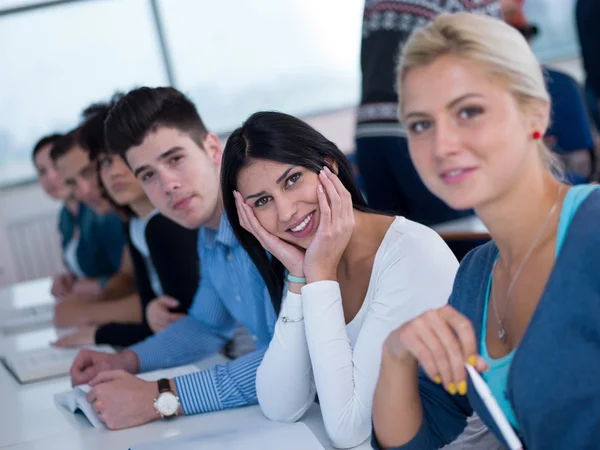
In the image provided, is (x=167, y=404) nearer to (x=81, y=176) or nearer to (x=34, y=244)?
(x=81, y=176)

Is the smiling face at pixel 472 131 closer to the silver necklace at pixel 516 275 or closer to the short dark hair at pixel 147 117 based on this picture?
the silver necklace at pixel 516 275

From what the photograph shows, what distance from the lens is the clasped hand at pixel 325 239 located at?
1.54m

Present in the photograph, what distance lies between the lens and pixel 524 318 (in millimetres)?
1146

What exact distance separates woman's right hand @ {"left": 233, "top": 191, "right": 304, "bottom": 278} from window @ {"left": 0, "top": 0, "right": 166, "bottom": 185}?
4552mm

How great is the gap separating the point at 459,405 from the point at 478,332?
0.61 feet

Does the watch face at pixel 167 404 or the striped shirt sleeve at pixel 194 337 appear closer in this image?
the watch face at pixel 167 404

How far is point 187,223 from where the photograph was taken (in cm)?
216

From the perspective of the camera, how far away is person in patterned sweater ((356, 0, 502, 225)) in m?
2.63

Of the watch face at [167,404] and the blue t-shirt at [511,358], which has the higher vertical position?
the blue t-shirt at [511,358]

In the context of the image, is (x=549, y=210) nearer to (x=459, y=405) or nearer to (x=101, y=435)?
(x=459, y=405)

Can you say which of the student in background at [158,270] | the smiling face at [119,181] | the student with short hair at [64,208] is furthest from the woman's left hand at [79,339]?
the student with short hair at [64,208]

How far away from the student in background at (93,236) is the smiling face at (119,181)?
0.38 m

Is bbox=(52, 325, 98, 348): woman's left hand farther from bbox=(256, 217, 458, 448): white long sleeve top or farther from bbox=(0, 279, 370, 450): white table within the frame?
bbox=(256, 217, 458, 448): white long sleeve top

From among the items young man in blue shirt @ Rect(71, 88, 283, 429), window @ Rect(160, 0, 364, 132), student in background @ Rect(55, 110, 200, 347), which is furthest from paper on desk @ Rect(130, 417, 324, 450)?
window @ Rect(160, 0, 364, 132)
